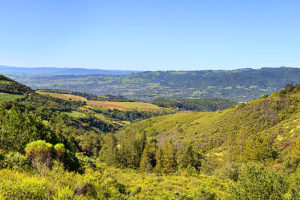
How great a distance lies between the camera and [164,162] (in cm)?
5809

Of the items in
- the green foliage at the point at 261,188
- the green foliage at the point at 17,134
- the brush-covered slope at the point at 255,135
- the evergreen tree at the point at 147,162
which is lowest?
the evergreen tree at the point at 147,162

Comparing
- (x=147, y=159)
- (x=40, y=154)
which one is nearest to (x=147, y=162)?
(x=147, y=159)

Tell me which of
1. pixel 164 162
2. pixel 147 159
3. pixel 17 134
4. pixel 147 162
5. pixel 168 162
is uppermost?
pixel 17 134

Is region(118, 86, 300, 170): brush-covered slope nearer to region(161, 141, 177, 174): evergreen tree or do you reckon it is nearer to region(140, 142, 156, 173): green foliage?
region(161, 141, 177, 174): evergreen tree

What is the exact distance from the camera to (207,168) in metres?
60.2

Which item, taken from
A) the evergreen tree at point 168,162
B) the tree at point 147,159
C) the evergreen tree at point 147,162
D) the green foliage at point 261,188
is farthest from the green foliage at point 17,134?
the evergreen tree at point 168,162

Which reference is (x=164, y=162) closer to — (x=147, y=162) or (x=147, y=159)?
(x=147, y=162)

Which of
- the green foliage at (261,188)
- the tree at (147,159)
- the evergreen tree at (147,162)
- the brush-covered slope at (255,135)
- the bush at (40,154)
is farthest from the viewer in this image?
the tree at (147,159)

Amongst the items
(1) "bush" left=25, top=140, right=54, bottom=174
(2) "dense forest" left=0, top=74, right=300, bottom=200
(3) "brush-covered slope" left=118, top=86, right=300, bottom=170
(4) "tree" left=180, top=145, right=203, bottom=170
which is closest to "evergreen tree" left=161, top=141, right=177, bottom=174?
(2) "dense forest" left=0, top=74, right=300, bottom=200

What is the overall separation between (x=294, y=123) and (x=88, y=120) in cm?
17960

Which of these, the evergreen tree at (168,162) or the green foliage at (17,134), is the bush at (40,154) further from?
the evergreen tree at (168,162)

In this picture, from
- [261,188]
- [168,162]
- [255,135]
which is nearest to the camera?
[261,188]

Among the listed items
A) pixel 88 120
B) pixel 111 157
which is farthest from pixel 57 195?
pixel 88 120

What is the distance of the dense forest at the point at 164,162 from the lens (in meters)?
17.3
